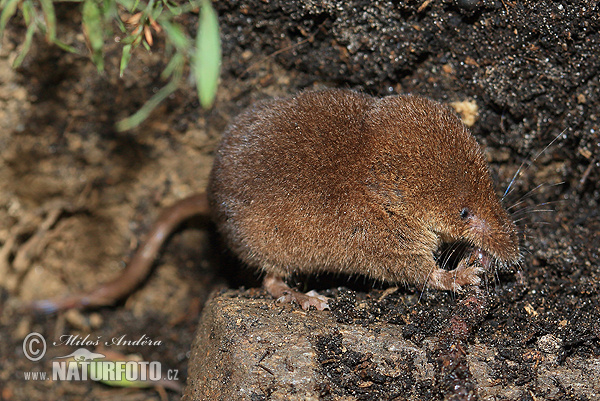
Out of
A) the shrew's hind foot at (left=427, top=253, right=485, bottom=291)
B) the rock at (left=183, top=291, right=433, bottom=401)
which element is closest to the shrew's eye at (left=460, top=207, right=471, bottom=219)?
the shrew's hind foot at (left=427, top=253, right=485, bottom=291)

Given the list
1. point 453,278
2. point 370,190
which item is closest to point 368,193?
point 370,190

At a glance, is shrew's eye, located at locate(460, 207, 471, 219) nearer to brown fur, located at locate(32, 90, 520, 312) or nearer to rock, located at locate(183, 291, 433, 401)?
brown fur, located at locate(32, 90, 520, 312)

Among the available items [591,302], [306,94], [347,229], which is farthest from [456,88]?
[591,302]

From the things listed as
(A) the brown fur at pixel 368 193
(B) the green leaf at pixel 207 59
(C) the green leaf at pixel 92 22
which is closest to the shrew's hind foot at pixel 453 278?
(A) the brown fur at pixel 368 193

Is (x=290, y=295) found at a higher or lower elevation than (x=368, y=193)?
lower

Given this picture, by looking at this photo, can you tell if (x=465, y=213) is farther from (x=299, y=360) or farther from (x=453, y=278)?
(x=299, y=360)

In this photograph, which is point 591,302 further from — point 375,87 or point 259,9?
point 259,9

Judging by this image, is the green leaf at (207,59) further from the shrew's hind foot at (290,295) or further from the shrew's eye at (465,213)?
the shrew's eye at (465,213)
